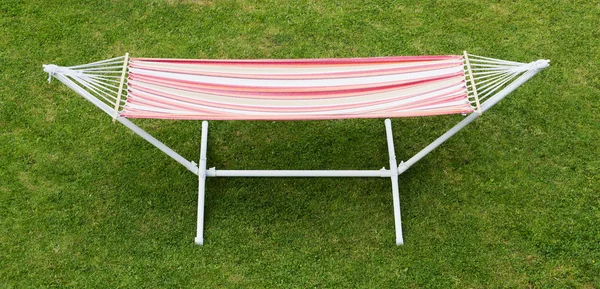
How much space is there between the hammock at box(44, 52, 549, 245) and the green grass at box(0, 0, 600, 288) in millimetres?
541

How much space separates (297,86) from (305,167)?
0.76 m

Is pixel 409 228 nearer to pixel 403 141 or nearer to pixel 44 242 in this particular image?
pixel 403 141

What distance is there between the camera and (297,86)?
269 centimetres

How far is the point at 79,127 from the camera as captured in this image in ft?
11.3

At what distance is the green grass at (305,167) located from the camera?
2.95 metres

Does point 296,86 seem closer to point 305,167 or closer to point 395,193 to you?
point 305,167

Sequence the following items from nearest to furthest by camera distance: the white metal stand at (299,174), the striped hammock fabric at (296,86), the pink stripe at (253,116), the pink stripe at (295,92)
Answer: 1. the pink stripe at (253,116)
2. the striped hammock fabric at (296,86)
3. the pink stripe at (295,92)
4. the white metal stand at (299,174)

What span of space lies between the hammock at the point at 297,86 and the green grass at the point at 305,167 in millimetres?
541

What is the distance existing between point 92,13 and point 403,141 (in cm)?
254

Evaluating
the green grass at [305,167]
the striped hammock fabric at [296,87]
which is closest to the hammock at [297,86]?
the striped hammock fabric at [296,87]

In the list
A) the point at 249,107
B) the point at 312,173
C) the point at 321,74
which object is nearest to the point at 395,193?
the point at 312,173

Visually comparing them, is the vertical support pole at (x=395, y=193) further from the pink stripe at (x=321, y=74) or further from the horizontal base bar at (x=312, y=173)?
the pink stripe at (x=321, y=74)

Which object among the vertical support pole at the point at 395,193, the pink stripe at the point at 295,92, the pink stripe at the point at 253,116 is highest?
the pink stripe at the point at 295,92

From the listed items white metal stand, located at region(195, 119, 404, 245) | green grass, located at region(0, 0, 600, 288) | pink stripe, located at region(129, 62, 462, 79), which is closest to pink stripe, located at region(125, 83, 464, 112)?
pink stripe, located at region(129, 62, 462, 79)
